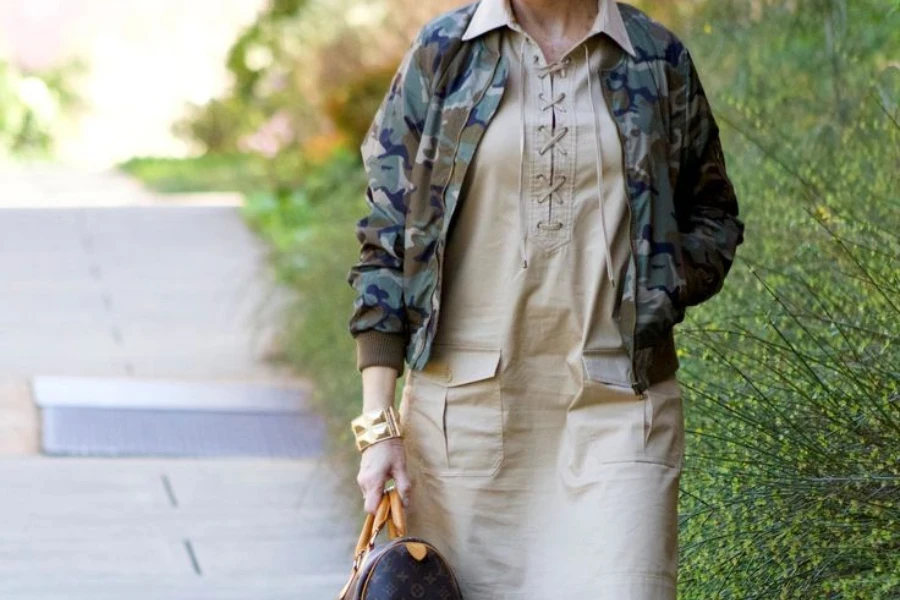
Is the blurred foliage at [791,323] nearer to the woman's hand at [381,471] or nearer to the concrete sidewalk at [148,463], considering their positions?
the concrete sidewalk at [148,463]

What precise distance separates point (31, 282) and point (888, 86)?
19.5 feet

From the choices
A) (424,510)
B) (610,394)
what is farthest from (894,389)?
(424,510)

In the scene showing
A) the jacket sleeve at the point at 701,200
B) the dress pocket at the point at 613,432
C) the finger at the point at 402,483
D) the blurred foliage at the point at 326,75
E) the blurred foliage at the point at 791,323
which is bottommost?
the blurred foliage at the point at 326,75

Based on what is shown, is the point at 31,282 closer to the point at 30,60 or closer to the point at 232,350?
the point at 232,350

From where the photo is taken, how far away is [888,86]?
6.13m

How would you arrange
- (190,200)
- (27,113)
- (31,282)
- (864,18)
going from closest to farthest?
(864,18) → (31,282) → (190,200) → (27,113)

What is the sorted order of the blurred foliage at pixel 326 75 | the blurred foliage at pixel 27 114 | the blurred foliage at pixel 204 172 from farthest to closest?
the blurred foliage at pixel 27 114
the blurred foliage at pixel 204 172
the blurred foliage at pixel 326 75

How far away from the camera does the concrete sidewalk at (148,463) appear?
561cm

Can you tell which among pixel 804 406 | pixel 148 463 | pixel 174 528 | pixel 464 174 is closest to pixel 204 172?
pixel 148 463

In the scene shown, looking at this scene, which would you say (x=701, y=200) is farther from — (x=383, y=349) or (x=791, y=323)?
(x=791, y=323)

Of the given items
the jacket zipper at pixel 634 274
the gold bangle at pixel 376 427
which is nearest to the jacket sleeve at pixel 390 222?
the gold bangle at pixel 376 427

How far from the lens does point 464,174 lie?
2.91m

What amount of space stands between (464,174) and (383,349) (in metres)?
0.36

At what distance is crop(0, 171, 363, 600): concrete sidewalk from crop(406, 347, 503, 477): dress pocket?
2.55 meters
